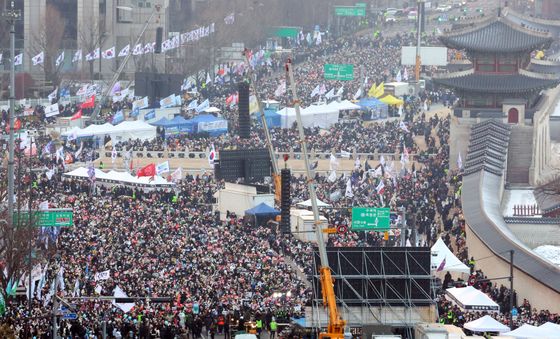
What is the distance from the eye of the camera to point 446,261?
73.4m

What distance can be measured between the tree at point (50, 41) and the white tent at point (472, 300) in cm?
7353

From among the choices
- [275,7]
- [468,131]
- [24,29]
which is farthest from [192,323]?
[275,7]

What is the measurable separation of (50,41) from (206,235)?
65.9 m

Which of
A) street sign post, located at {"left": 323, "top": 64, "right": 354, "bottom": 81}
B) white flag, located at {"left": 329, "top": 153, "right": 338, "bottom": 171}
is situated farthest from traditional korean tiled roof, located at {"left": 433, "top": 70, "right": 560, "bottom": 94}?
street sign post, located at {"left": 323, "top": 64, "right": 354, "bottom": 81}

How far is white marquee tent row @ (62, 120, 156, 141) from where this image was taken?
108 metres

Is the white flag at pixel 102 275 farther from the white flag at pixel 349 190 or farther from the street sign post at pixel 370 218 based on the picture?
the white flag at pixel 349 190

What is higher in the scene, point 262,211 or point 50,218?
point 50,218

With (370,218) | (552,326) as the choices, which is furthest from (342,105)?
(552,326)

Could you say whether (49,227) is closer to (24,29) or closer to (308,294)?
(308,294)

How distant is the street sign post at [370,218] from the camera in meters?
73.5

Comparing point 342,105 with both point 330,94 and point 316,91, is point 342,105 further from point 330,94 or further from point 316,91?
point 330,94

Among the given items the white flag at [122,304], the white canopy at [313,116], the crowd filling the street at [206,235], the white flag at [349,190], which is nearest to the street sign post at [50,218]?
the crowd filling the street at [206,235]

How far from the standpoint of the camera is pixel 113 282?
67625 millimetres

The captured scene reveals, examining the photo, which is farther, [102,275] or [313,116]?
[313,116]
